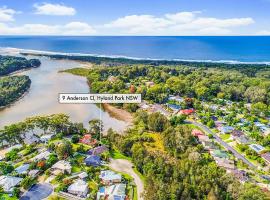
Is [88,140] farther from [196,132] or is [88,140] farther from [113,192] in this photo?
[196,132]

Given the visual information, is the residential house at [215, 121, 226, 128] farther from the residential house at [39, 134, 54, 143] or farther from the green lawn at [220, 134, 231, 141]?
the residential house at [39, 134, 54, 143]

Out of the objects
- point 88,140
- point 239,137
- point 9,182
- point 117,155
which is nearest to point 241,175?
point 239,137

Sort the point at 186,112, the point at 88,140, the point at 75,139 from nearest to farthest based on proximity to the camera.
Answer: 1. the point at 75,139
2. the point at 88,140
3. the point at 186,112

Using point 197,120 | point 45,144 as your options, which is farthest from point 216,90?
point 45,144

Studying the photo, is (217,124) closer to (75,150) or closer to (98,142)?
(98,142)

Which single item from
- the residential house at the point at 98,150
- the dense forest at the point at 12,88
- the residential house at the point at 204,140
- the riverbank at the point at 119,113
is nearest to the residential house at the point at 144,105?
the riverbank at the point at 119,113

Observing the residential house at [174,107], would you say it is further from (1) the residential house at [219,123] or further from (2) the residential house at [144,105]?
→ (1) the residential house at [219,123]
